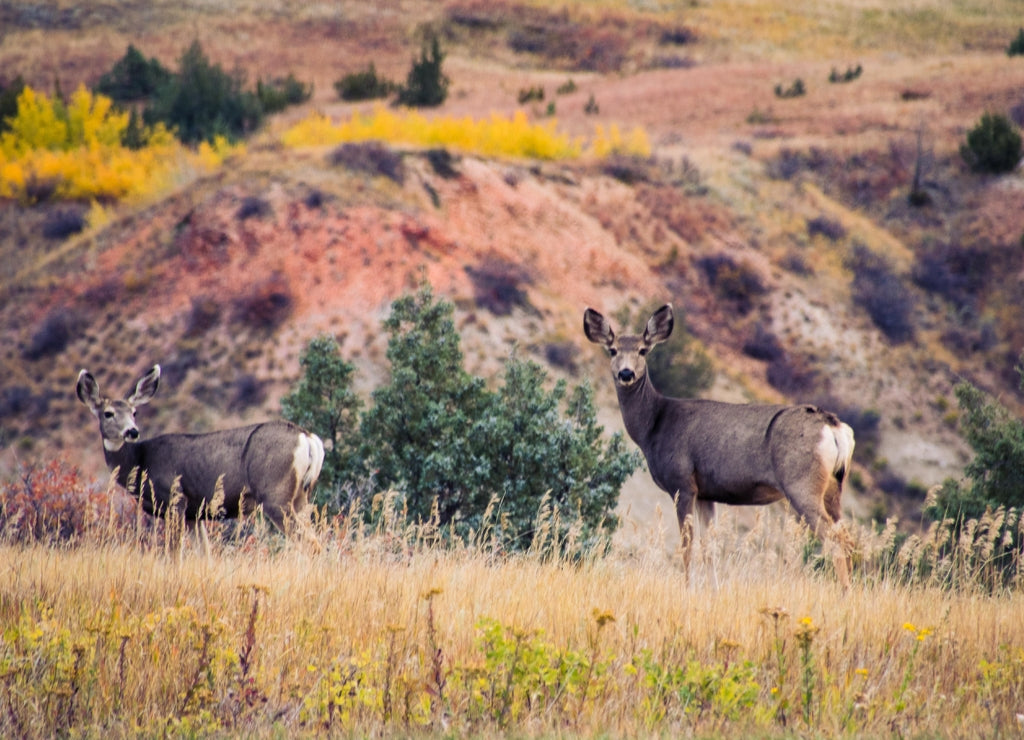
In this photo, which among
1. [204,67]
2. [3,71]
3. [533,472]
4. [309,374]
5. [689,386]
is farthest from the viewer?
[3,71]

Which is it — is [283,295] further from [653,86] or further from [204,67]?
[653,86]

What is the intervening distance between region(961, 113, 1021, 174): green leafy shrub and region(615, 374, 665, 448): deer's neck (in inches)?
1913

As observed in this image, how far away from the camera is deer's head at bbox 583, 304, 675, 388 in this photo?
10.9 m

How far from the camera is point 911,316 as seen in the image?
45.3m

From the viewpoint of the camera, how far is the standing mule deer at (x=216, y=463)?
38.7 ft

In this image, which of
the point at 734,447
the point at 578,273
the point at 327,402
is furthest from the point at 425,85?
the point at 734,447

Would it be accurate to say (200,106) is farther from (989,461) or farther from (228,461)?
(989,461)

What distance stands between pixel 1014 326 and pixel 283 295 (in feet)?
99.5

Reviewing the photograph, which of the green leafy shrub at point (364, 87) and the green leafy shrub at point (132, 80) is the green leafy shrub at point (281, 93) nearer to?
the green leafy shrub at point (364, 87)

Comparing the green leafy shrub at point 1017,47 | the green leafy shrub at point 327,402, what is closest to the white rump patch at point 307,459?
the green leafy shrub at point 327,402

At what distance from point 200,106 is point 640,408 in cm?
5330

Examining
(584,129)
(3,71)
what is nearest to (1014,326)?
(584,129)

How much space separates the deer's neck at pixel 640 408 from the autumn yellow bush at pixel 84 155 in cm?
3663

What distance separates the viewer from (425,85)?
214ft
